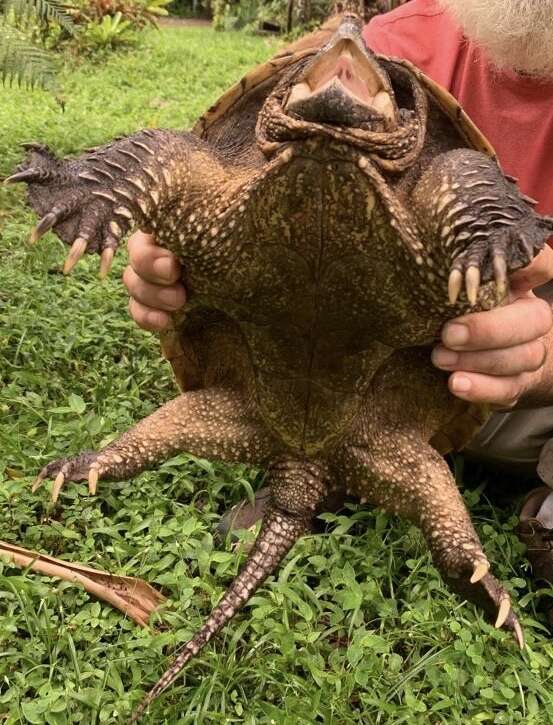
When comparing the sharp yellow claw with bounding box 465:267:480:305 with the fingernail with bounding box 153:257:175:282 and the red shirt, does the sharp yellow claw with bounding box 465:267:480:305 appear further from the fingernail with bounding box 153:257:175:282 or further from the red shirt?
the red shirt

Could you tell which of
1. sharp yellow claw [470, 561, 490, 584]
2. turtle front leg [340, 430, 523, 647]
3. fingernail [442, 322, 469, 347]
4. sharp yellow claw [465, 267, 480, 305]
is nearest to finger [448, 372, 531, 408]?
fingernail [442, 322, 469, 347]

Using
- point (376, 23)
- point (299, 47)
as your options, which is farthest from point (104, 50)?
point (299, 47)

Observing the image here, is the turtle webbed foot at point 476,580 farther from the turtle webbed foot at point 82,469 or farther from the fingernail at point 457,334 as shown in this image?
the turtle webbed foot at point 82,469

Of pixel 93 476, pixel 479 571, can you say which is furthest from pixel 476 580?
pixel 93 476

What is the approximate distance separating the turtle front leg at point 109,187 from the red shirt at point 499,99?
119cm

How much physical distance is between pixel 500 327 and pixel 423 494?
1.77 ft

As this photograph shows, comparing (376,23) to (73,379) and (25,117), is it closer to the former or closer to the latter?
(73,379)

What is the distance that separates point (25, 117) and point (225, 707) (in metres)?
5.69

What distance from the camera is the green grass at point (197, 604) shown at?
1743 millimetres

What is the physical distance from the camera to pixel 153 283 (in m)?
1.80

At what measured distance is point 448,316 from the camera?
5.37ft

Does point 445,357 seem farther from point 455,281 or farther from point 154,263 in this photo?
point 154,263

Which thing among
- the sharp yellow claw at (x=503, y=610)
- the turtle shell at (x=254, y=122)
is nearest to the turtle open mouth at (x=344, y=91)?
the turtle shell at (x=254, y=122)

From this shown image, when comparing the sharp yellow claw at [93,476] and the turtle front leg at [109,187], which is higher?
the turtle front leg at [109,187]
